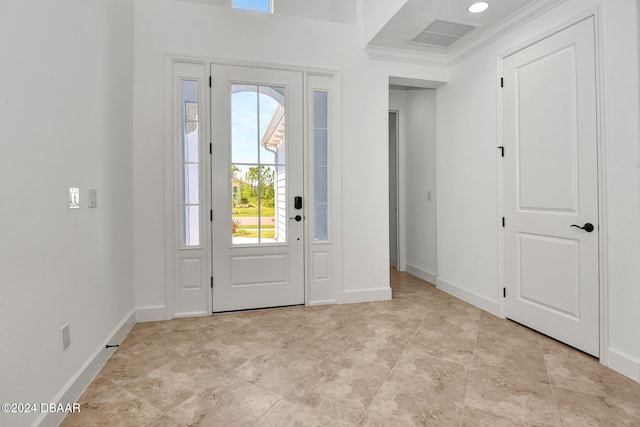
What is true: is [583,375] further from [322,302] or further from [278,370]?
[322,302]

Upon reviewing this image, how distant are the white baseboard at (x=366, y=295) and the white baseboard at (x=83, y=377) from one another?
2.06 metres

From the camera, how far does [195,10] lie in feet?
9.94

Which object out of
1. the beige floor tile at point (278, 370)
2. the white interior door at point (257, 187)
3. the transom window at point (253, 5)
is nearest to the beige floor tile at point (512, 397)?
the beige floor tile at point (278, 370)

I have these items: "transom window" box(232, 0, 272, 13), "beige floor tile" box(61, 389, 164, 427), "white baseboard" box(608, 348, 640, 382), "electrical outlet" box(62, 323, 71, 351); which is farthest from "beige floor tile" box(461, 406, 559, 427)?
"transom window" box(232, 0, 272, 13)

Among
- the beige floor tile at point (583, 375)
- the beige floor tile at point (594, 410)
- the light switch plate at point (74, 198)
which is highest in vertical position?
the light switch plate at point (74, 198)

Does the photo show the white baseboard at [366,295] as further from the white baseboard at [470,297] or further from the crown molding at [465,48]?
the crown molding at [465,48]

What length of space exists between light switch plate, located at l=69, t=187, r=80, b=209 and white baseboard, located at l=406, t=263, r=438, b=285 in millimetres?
3763

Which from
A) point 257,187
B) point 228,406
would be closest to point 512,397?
point 228,406

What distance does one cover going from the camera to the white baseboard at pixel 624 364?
199 centimetres

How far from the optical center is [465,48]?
11.1ft

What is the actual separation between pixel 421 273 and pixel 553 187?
7.55 feet

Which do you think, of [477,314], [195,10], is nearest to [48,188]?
[195,10]

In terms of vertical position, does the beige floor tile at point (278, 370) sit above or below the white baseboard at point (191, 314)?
below

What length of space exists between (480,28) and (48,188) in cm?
358
